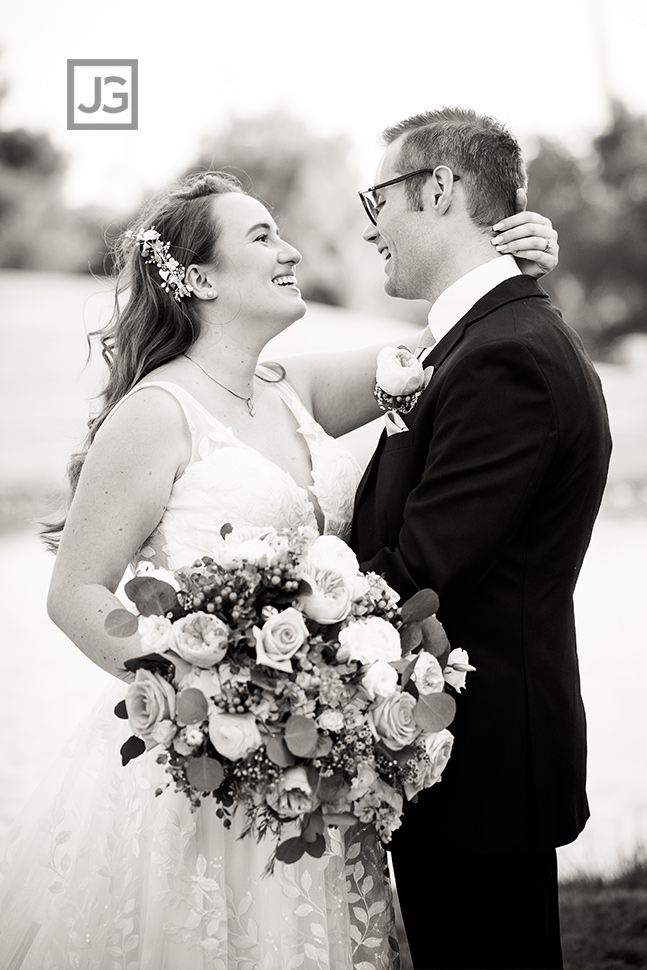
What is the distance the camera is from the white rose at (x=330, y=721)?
177 cm

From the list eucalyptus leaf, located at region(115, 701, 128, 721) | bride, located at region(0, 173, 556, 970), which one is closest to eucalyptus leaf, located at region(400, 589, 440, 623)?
eucalyptus leaf, located at region(115, 701, 128, 721)

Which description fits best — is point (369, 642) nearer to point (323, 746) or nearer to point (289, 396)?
point (323, 746)

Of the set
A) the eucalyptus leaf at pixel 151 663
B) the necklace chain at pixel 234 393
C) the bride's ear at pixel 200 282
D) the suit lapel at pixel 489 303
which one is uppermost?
the bride's ear at pixel 200 282

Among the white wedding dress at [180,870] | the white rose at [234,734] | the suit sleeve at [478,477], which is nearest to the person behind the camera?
the white rose at [234,734]

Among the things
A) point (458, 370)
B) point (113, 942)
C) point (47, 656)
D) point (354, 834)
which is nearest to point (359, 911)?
point (354, 834)

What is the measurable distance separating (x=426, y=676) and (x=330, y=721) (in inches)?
9.5

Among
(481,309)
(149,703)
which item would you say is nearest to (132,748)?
(149,703)

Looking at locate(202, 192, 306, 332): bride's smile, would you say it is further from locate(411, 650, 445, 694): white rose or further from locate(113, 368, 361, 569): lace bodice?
locate(411, 650, 445, 694): white rose

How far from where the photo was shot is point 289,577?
6.05 ft

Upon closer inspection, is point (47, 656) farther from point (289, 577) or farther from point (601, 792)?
point (289, 577)

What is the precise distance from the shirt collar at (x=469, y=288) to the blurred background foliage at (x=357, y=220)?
243 inches

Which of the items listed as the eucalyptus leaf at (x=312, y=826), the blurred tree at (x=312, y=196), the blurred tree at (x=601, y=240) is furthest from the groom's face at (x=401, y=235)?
the blurred tree at (x=601, y=240)

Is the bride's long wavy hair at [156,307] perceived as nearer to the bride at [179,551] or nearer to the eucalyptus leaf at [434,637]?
the bride at [179,551]

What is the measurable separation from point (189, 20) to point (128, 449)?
4816 millimetres
